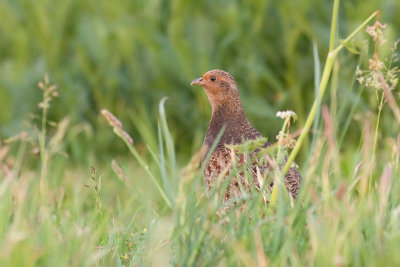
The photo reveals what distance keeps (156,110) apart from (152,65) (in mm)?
445

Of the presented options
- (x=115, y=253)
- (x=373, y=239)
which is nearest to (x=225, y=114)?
(x=115, y=253)

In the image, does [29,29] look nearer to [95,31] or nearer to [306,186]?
[95,31]

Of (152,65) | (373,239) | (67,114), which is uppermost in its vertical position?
(373,239)

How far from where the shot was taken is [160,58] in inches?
276

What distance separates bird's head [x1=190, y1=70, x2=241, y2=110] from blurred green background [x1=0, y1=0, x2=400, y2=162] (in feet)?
7.44

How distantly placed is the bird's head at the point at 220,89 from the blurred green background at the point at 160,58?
2.27m

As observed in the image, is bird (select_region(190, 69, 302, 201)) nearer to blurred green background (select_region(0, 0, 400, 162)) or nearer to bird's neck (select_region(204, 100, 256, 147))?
bird's neck (select_region(204, 100, 256, 147))

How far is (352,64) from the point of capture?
653 centimetres

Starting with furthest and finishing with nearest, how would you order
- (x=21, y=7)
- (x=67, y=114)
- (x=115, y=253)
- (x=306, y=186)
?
(x=21, y=7), (x=67, y=114), (x=115, y=253), (x=306, y=186)

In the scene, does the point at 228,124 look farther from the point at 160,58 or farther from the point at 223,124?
the point at 160,58

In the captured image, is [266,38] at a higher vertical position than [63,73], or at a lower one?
higher

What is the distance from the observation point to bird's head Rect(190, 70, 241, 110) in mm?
4234

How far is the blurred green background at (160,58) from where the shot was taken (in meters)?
6.79

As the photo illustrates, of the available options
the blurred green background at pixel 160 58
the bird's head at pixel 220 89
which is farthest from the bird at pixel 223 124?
the blurred green background at pixel 160 58
